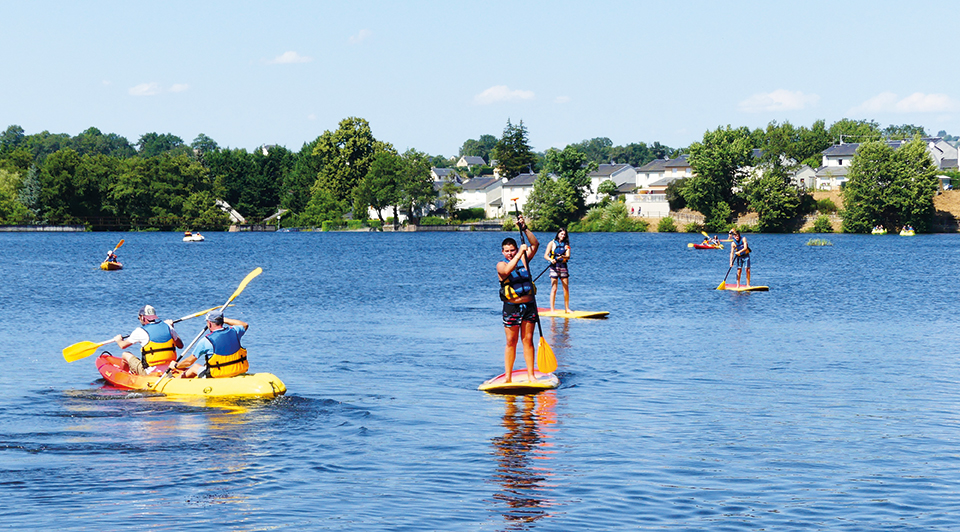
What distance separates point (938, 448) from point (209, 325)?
37.8 feet

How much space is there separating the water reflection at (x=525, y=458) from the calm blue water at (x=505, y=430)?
51mm

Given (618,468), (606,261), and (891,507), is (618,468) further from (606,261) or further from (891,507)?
(606,261)

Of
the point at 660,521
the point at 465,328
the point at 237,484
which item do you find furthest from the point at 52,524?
the point at 465,328

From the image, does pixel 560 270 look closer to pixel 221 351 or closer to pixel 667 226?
pixel 221 351

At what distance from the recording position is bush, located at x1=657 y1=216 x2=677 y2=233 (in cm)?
12675

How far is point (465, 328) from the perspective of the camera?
28.2 m

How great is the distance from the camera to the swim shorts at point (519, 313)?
1669cm

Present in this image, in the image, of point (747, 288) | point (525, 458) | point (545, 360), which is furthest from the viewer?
point (747, 288)

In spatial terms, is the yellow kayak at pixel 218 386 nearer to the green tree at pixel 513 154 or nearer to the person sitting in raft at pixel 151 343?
the person sitting in raft at pixel 151 343

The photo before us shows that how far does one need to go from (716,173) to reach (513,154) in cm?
5842

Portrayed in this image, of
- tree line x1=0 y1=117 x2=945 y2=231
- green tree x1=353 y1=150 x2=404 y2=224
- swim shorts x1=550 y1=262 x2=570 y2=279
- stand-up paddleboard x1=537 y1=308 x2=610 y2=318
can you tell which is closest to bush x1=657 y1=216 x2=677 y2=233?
tree line x1=0 y1=117 x2=945 y2=231

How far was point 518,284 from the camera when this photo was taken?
16.5m

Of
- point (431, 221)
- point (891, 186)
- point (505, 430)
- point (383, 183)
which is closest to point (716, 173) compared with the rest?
point (891, 186)

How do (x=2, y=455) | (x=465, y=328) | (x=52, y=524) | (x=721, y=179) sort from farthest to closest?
(x=721, y=179), (x=465, y=328), (x=2, y=455), (x=52, y=524)
